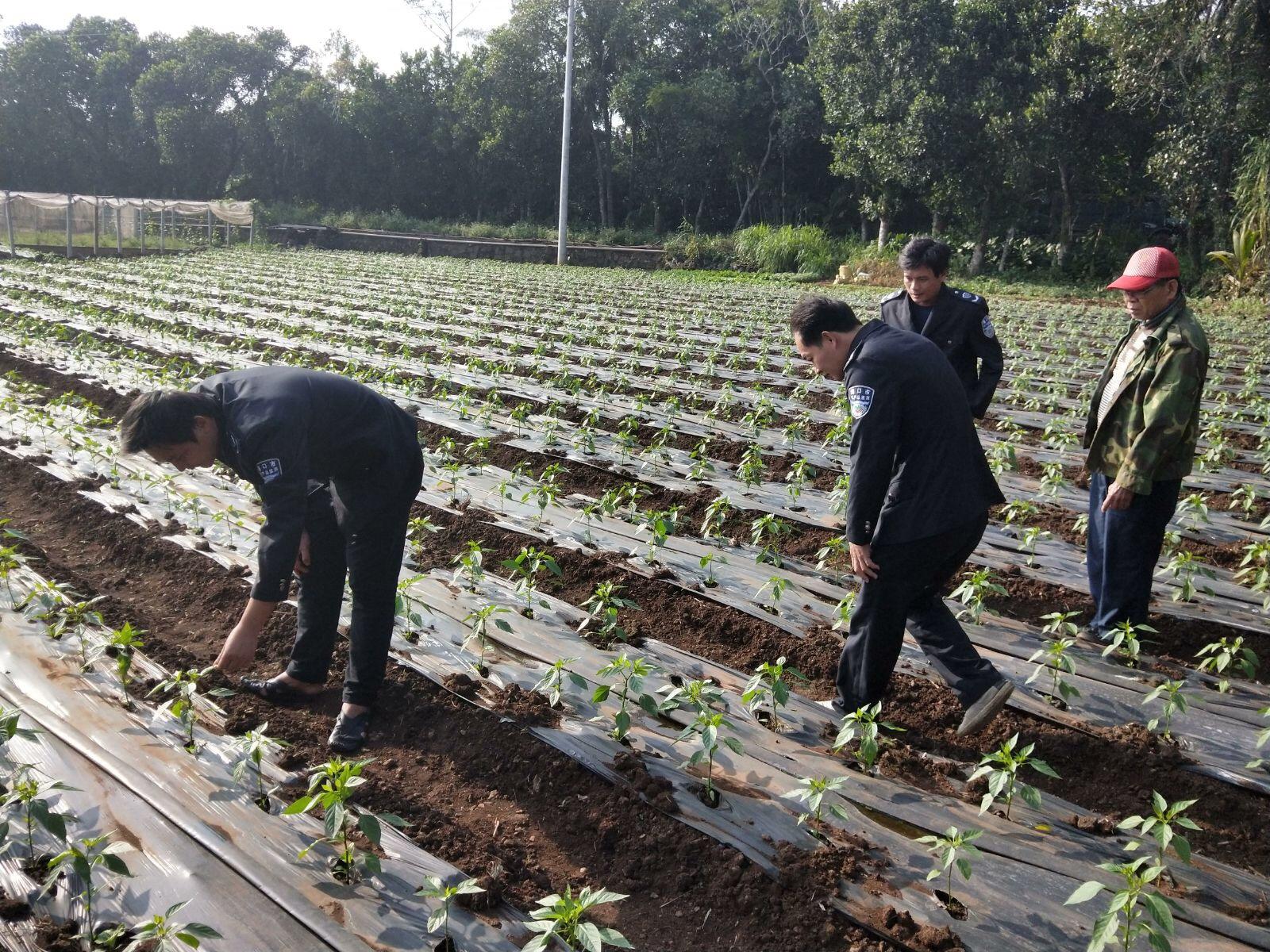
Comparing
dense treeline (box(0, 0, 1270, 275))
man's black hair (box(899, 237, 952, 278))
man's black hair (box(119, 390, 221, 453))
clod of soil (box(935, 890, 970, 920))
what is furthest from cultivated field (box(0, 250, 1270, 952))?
dense treeline (box(0, 0, 1270, 275))

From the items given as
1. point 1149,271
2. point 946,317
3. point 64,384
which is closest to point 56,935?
point 946,317

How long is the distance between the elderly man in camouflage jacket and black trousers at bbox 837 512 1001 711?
0.97 m

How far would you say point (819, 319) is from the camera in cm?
307

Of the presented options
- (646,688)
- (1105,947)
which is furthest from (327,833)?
(1105,947)

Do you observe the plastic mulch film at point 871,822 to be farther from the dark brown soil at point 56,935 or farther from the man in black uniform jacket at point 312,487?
the dark brown soil at point 56,935

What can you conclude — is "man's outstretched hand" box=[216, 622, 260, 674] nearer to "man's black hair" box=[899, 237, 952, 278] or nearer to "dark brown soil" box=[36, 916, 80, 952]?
"dark brown soil" box=[36, 916, 80, 952]

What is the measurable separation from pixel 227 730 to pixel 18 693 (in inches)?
33.5

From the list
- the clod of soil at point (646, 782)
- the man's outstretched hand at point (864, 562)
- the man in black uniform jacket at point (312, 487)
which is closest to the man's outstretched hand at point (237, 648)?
the man in black uniform jacket at point (312, 487)

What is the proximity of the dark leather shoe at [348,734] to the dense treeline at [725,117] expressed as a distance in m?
18.6

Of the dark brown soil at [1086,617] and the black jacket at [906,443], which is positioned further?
the dark brown soil at [1086,617]

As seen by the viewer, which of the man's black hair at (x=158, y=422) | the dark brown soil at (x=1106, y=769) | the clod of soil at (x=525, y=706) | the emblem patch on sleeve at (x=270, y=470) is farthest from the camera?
the clod of soil at (x=525, y=706)

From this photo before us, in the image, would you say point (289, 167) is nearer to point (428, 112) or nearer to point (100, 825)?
point (428, 112)

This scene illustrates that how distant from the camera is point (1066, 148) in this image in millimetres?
20859

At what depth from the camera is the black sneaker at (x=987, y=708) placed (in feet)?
10.2
